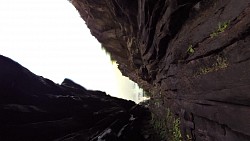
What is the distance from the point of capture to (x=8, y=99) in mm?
14086

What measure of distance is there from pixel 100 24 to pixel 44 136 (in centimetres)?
834

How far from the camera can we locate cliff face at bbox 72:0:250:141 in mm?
4634

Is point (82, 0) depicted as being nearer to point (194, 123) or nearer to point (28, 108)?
point (28, 108)

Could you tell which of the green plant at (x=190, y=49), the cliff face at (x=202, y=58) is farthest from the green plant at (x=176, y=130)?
the green plant at (x=190, y=49)

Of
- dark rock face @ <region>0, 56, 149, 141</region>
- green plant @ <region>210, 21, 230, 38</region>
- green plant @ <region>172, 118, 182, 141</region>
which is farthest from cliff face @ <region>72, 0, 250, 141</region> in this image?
dark rock face @ <region>0, 56, 149, 141</region>

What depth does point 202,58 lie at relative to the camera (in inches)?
253

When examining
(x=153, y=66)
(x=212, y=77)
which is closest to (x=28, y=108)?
(x=153, y=66)

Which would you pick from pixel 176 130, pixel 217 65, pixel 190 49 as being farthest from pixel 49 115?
pixel 217 65

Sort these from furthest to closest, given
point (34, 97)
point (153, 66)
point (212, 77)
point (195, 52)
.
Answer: point (34, 97) → point (153, 66) → point (195, 52) → point (212, 77)

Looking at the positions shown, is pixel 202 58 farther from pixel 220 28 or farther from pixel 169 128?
pixel 169 128

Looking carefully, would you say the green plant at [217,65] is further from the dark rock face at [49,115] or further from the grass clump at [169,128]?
the dark rock face at [49,115]

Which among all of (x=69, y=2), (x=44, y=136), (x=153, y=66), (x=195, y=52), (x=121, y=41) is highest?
(x=69, y=2)

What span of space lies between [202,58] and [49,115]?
10.6 metres

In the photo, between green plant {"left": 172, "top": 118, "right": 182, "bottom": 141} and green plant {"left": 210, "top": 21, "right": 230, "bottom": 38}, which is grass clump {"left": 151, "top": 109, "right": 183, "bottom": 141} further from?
green plant {"left": 210, "top": 21, "right": 230, "bottom": 38}
